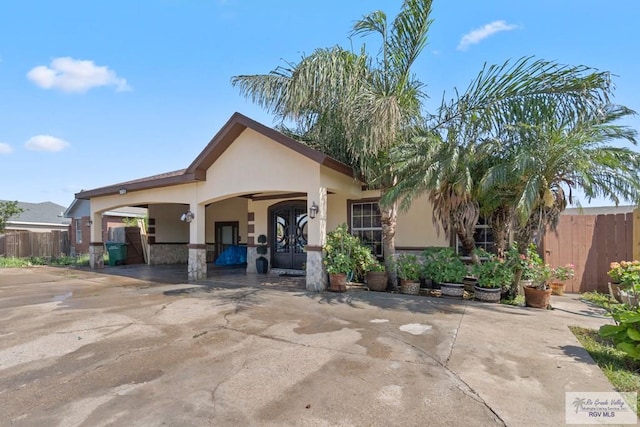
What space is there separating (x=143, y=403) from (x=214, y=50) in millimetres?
10045

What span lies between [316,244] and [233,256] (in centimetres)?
781

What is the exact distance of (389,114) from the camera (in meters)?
8.15

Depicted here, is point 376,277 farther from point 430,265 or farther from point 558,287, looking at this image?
point 558,287

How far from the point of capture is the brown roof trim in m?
8.86

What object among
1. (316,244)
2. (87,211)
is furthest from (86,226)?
(316,244)

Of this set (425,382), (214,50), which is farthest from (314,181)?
(425,382)

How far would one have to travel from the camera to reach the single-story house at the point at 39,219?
87.1 ft

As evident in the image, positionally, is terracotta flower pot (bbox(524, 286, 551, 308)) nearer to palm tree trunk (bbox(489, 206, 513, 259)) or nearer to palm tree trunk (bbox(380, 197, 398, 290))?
palm tree trunk (bbox(489, 206, 513, 259))

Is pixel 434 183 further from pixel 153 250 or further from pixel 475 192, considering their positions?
pixel 153 250

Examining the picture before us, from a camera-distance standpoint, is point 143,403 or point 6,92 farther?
point 6,92

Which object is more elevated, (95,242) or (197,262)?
(95,242)

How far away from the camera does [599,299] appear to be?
8133 mm

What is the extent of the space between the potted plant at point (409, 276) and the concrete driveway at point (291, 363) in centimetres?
99

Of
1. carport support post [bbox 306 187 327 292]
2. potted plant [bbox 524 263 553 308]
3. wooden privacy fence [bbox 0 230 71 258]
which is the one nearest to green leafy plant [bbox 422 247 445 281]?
potted plant [bbox 524 263 553 308]
